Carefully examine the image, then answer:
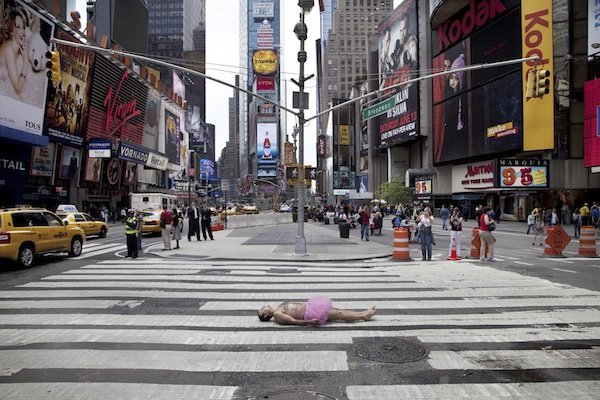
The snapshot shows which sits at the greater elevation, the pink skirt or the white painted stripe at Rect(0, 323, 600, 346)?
the pink skirt

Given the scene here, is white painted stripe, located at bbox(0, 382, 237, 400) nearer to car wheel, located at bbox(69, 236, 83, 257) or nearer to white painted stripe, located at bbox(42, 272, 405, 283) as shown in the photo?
white painted stripe, located at bbox(42, 272, 405, 283)

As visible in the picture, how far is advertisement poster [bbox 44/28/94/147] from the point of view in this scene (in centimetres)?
4309

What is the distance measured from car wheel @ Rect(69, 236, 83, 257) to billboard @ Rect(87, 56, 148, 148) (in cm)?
3725

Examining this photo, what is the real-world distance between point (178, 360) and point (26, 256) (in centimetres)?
1044

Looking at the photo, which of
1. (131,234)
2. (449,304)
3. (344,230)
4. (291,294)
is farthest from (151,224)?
(449,304)

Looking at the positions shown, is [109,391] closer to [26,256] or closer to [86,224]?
[26,256]

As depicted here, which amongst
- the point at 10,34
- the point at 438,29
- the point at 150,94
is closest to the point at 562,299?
the point at 10,34

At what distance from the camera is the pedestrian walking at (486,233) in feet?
48.6

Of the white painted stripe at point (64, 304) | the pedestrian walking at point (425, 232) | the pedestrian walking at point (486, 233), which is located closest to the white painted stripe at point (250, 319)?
the white painted stripe at point (64, 304)

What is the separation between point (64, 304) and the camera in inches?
344

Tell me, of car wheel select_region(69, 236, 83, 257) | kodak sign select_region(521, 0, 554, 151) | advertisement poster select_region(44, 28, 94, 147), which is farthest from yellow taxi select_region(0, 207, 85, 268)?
kodak sign select_region(521, 0, 554, 151)

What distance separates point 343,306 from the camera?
8570mm

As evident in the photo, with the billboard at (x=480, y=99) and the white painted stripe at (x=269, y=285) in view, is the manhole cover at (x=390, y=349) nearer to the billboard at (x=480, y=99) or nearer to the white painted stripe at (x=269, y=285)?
the white painted stripe at (x=269, y=285)

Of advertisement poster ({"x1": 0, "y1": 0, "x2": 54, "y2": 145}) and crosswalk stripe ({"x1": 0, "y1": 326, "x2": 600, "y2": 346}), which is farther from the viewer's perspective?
advertisement poster ({"x1": 0, "y1": 0, "x2": 54, "y2": 145})
